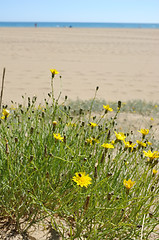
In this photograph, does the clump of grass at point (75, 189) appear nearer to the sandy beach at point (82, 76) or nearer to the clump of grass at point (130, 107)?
the clump of grass at point (130, 107)

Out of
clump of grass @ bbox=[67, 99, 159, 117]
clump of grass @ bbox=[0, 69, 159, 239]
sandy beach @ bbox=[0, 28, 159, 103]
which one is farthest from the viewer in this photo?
sandy beach @ bbox=[0, 28, 159, 103]

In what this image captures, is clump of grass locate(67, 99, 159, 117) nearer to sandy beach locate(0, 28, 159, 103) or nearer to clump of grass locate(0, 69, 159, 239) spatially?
sandy beach locate(0, 28, 159, 103)

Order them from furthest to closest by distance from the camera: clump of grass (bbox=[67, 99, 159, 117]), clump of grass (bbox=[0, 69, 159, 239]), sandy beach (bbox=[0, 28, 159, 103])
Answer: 1. sandy beach (bbox=[0, 28, 159, 103])
2. clump of grass (bbox=[67, 99, 159, 117])
3. clump of grass (bbox=[0, 69, 159, 239])

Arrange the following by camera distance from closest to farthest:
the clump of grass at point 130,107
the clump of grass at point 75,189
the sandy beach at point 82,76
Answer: the clump of grass at point 75,189 → the clump of grass at point 130,107 → the sandy beach at point 82,76

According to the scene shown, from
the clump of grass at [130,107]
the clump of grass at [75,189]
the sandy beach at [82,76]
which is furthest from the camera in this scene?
the sandy beach at [82,76]

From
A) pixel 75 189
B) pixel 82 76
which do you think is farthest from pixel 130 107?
pixel 75 189

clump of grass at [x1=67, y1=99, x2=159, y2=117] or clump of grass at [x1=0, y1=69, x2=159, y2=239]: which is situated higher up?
clump of grass at [x1=0, y1=69, x2=159, y2=239]

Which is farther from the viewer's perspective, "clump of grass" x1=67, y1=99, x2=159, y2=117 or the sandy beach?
the sandy beach

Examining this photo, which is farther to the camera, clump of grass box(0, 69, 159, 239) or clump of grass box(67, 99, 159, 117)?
clump of grass box(67, 99, 159, 117)

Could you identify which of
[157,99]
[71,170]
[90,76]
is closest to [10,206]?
[71,170]

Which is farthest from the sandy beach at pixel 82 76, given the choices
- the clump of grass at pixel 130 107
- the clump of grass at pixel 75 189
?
the clump of grass at pixel 75 189

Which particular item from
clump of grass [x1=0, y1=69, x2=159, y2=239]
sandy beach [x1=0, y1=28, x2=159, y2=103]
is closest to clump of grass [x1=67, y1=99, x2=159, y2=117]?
sandy beach [x1=0, y1=28, x2=159, y2=103]

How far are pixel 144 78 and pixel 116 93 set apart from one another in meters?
2.55

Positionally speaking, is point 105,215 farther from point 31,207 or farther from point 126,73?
point 126,73
